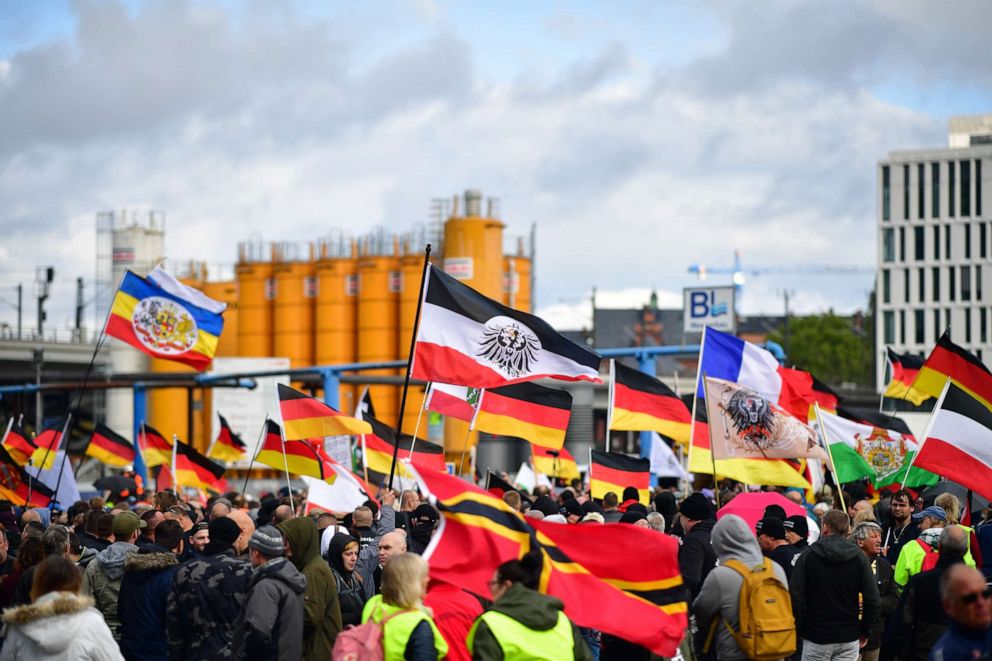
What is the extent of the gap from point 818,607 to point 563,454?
1564 centimetres

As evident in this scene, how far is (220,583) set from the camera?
8.25m

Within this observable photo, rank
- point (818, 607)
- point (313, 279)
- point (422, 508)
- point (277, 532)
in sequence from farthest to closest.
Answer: point (313, 279), point (422, 508), point (818, 607), point (277, 532)

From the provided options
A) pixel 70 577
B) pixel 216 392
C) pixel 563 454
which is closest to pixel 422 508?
pixel 70 577

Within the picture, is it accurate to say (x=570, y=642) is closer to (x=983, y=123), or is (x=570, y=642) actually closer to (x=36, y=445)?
(x=36, y=445)

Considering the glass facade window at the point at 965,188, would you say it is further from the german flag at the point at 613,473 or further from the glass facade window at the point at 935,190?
the german flag at the point at 613,473

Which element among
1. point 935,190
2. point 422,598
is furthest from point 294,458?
point 935,190

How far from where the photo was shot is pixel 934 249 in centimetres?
9181

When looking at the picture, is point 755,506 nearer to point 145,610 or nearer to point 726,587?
point 726,587

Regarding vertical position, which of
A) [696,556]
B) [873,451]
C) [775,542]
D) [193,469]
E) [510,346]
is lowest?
[193,469]

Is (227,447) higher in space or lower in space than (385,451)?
lower

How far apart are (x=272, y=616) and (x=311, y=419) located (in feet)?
26.8

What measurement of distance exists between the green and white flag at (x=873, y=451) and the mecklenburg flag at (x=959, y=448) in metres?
5.91

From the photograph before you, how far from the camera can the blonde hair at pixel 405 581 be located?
6.84 metres

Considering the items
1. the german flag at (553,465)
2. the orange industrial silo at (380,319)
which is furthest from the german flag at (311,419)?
the orange industrial silo at (380,319)
